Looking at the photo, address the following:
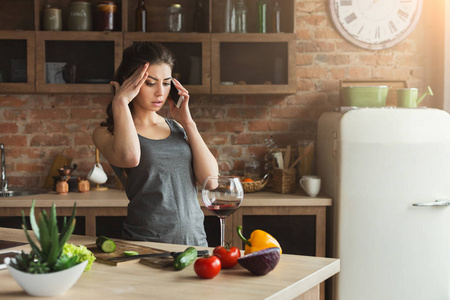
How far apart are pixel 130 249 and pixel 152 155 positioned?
48cm

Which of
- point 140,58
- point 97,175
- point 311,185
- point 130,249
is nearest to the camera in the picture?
point 130,249

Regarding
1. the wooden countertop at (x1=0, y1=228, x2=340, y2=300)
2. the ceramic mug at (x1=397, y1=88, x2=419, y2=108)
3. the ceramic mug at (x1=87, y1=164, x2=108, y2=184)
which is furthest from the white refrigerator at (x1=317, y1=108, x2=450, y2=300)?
the wooden countertop at (x1=0, y1=228, x2=340, y2=300)

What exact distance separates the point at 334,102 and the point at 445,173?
3.18 feet

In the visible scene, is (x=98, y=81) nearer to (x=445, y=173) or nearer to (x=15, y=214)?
(x=15, y=214)

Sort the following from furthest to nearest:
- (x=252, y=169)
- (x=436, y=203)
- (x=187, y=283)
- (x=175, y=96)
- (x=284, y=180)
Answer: (x=252, y=169) < (x=284, y=180) < (x=436, y=203) < (x=175, y=96) < (x=187, y=283)

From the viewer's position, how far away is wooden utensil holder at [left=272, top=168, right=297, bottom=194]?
3454 mm

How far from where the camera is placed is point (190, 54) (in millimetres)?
3551

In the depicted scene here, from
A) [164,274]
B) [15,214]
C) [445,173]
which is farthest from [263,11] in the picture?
[164,274]

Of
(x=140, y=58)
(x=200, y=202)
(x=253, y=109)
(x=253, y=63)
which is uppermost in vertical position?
(x=253, y=63)

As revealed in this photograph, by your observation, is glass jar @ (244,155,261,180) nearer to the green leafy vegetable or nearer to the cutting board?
the cutting board

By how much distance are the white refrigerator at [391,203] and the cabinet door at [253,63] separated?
1.89 ft


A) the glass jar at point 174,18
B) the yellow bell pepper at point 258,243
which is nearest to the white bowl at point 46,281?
the yellow bell pepper at point 258,243

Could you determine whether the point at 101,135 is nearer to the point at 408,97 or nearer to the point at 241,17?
the point at 241,17

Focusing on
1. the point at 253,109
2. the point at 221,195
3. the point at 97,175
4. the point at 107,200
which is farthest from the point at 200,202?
the point at 221,195
